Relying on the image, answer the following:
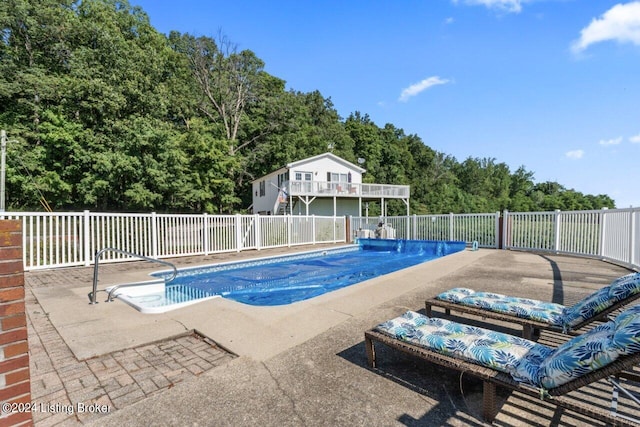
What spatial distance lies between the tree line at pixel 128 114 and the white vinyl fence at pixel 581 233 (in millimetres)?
19195

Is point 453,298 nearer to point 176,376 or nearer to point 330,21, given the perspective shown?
point 176,376

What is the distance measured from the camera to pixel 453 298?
3490mm

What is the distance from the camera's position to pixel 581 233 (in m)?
8.91

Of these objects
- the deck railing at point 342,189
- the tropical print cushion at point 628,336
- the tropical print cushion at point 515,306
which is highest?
the deck railing at point 342,189

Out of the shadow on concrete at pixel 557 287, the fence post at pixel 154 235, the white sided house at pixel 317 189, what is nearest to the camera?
the shadow on concrete at pixel 557 287

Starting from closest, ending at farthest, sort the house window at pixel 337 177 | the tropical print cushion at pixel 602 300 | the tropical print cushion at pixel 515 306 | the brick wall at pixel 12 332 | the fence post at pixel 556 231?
the brick wall at pixel 12 332, the tropical print cushion at pixel 602 300, the tropical print cushion at pixel 515 306, the fence post at pixel 556 231, the house window at pixel 337 177

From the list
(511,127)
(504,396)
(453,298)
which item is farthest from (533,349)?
(511,127)

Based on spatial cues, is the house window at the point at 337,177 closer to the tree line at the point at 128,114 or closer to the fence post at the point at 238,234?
the tree line at the point at 128,114

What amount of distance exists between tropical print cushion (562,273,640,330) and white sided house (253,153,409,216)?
61.7 feet

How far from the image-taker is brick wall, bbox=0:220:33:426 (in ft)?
5.06

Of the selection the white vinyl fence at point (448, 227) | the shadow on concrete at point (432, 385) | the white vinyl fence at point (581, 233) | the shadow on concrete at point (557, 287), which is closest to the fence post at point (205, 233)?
the white vinyl fence at point (448, 227)

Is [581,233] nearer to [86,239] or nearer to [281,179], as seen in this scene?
[86,239]

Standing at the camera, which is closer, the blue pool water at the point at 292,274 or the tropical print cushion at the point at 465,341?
the tropical print cushion at the point at 465,341

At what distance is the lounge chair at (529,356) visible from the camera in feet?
4.97
